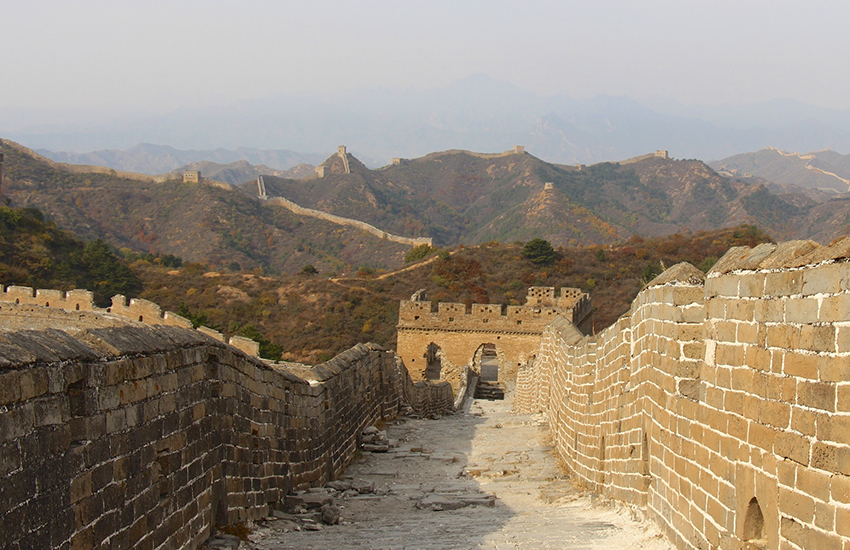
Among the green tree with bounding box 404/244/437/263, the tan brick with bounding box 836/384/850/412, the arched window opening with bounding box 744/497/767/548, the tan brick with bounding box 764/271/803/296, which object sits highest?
the green tree with bounding box 404/244/437/263

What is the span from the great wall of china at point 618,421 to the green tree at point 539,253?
4516 centimetres

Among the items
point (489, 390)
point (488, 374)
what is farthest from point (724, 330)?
point (488, 374)

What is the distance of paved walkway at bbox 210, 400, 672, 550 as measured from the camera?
246 inches

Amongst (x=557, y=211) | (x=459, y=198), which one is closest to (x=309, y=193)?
(x=459, y=198)

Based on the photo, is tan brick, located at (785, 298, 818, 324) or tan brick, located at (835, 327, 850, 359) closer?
tan brick, located at (835, 327, 850, 359)

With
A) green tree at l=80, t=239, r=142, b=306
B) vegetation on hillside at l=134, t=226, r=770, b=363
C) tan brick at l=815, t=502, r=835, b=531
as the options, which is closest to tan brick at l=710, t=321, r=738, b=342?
tan brick at l=815, t=502, r=835, b=531

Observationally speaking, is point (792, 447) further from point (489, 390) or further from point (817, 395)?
point (489, 390)

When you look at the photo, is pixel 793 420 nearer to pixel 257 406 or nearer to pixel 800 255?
pixel 800 255

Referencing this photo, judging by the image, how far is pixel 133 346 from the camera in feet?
16.6

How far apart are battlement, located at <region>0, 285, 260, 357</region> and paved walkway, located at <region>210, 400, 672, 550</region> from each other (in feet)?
29.7

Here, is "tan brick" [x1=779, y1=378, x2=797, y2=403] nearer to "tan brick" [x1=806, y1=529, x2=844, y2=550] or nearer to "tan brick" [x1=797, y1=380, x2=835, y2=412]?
"tan brick" [x1=797, y1=380, x2=835, y2=412]

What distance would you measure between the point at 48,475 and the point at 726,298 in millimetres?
3918

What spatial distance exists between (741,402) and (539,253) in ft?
163

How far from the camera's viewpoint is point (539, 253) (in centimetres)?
5422
